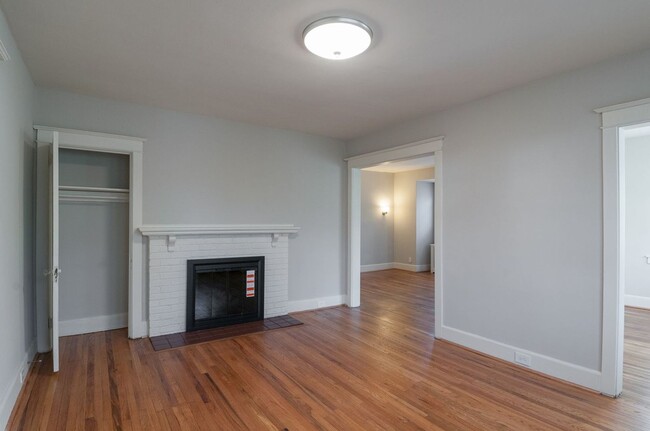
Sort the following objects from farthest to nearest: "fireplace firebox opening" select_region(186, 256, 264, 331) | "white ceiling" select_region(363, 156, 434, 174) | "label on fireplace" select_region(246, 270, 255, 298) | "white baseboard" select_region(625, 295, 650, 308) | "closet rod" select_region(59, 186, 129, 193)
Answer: "white ceiling" select_region(363, 156, 434, 174), "white baseboard" select_region(625, 295, 650, 308), "label on fireplace" select_region(246, 270, 255, 298), "fireplace firebox opening" select_region(186, 256, 264, 331), "closet rod" select_region(59, 186, 129, 193)

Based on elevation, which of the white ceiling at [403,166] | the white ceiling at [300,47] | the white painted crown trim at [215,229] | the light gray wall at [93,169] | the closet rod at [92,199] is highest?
the white ceiling at [300,47]

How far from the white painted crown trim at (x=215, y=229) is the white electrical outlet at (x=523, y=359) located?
295 centimetres

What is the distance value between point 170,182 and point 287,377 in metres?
2.59

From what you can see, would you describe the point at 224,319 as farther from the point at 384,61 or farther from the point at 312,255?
the point at 384,61

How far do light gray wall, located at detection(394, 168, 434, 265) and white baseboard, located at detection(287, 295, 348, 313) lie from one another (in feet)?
13.4

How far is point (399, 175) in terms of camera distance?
31.1 feet

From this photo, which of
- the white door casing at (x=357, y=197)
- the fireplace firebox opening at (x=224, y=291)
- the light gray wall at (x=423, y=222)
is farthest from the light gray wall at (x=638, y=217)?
the fireplace firebox opening at (x=224, y=291)

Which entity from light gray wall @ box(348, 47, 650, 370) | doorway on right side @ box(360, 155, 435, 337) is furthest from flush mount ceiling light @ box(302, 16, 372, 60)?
doorway on right side @ box(360, 155, 435, 337)

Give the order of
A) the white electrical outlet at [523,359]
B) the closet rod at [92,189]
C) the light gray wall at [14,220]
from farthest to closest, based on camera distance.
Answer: the closet rod at [92,189] < the white electrical outlet at [523,359] < the light gray wall at [14,220]

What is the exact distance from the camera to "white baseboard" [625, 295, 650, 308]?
5.36m

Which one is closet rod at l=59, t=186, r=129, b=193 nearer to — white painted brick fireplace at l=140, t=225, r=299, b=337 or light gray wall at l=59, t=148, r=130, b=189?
light gray wall at l=59, t=148, r=130, b=189

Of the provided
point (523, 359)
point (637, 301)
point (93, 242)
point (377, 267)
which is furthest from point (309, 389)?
point (377, 267)

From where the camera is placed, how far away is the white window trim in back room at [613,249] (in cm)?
271

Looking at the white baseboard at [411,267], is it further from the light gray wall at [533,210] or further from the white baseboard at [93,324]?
the white baseboard at [93,324]
